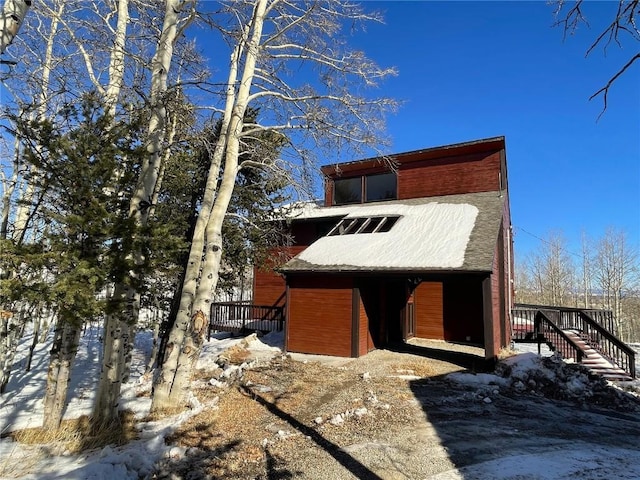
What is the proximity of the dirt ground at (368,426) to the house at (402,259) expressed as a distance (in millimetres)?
2545

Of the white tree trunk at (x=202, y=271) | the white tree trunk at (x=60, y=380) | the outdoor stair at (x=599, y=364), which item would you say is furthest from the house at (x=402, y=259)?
the white tree trunk at (x=60, y=380)

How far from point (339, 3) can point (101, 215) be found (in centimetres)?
720

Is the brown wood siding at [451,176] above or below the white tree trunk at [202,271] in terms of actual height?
above

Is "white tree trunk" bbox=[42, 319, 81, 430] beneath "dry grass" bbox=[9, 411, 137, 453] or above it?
above

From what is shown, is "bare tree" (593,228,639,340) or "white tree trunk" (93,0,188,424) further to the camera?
"bare tree" (593,228,639,340)

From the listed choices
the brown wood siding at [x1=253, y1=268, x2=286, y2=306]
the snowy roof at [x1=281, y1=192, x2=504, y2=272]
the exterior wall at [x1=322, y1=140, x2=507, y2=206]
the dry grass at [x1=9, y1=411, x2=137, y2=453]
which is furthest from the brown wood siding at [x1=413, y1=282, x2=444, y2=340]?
the dry grass at [x1=9, y1=411, x2=137, y2=453]

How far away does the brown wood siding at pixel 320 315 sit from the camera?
452 inches

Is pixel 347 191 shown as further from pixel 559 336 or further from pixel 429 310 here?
pixel 559 336

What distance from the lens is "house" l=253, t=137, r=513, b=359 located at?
1081 cm

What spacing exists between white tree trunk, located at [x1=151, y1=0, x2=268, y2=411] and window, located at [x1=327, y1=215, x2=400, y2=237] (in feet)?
23.2

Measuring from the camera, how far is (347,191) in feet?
58.9

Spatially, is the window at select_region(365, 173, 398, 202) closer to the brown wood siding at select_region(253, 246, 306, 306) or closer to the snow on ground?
the brown wood siding at select_region(253, 246, 306, 306)

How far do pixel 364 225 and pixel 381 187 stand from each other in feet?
13.0

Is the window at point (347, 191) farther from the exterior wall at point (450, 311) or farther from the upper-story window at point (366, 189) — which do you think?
the exterior wall at point (450, 311)
